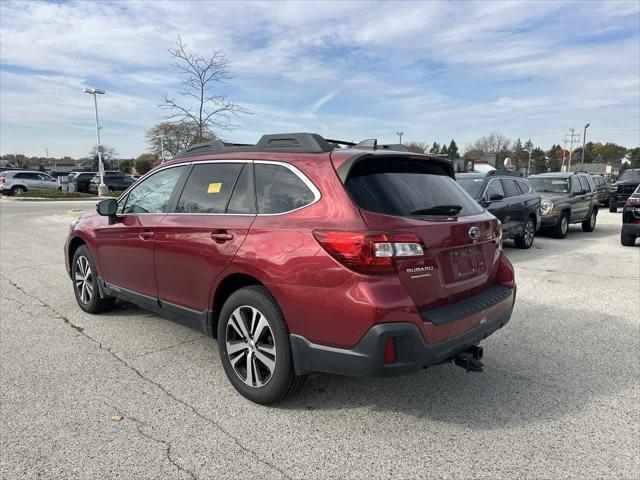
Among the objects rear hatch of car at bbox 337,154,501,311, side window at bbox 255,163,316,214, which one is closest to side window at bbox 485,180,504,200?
rear hatch of car at bbox 337,154,501,311

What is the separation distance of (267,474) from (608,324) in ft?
14.2

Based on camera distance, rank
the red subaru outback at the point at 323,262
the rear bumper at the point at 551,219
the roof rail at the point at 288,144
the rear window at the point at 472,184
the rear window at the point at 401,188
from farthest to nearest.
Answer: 1. the rear bumper at the point at 551,219
2. the rear window at the point at 472,184
3. the roof rail at the point at 288,144
4. the rear window at the point at 401,188
5. the red subaru outback at the point at 323,262

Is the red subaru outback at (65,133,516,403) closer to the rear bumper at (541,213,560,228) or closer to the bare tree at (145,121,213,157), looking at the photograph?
the rear bumper at (541,213,560,228)

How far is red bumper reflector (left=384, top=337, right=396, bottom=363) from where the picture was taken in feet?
8.48

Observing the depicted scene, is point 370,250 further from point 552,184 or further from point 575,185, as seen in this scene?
point 575,185

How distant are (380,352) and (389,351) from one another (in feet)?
0.20

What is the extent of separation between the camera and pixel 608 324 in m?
5.09

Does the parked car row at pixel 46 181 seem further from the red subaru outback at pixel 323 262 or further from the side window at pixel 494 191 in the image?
the red subaru outback at pixel 323 262

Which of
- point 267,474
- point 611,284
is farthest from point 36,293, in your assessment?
point 611,284

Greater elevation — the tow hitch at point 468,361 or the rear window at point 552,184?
the rear window at point 552,184

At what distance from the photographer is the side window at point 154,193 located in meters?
4.20

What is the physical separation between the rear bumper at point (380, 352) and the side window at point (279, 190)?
869 mm

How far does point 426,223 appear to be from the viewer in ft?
9.47

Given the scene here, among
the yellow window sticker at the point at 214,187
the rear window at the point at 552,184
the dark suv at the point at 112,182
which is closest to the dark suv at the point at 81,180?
the dark suv at the point at 112,182
